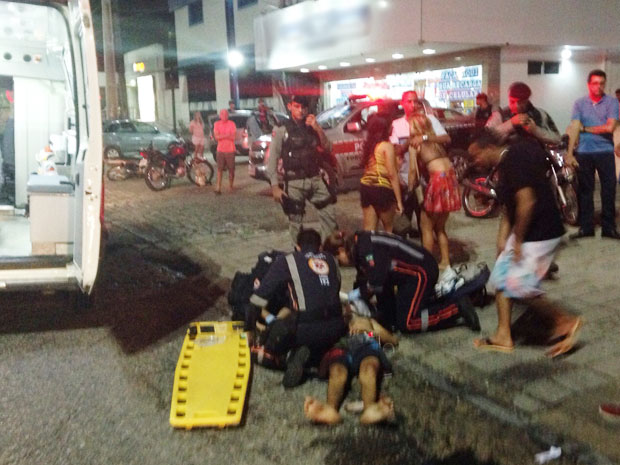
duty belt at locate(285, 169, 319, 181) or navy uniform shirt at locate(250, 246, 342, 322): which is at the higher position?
duty belt at locate(285, 169, 319, 181)

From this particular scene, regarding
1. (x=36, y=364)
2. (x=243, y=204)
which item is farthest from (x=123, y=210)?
(x=36, y=364)

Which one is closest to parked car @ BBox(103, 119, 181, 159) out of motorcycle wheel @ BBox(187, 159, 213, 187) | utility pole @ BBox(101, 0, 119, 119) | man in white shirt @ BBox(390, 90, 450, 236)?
motorcycle wheel @ BBox(187, 159, 213, 187)

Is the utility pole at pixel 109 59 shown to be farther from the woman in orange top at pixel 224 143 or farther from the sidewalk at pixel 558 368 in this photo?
the sidewalk at pixel 558 368

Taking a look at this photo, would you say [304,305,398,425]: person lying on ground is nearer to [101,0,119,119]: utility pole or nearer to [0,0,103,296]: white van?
[0,0,103,296]: white van

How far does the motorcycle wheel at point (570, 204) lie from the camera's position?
28.3 feet

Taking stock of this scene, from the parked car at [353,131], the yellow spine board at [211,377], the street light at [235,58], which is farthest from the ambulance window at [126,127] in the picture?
the yellow spine board at [211,377]

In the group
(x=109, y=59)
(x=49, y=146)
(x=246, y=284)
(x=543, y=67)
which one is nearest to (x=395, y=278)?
(x=246, y=284)

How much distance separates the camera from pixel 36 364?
4969mm

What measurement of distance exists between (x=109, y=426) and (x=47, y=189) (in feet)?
7.66

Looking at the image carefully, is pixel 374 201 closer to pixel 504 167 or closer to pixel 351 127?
pixel 504 167

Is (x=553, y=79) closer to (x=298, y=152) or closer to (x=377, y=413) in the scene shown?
(x=298, y=152)

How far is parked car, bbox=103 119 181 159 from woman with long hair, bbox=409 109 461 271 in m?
12.5

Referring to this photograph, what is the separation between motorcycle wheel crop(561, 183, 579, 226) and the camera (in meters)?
8.62

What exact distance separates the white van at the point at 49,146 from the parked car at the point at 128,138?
9562 mm
